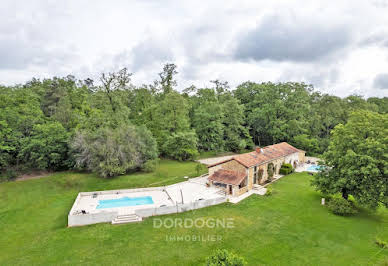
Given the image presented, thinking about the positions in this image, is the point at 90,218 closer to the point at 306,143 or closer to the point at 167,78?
the point at 167,78

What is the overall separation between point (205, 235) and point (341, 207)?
1099 centimetres

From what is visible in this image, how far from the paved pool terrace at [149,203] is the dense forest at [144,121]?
405 cm

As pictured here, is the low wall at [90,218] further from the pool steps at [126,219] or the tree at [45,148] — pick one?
the tree at [45,148]

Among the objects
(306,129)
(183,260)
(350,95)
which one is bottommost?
(183,260)

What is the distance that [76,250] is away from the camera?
1327cm

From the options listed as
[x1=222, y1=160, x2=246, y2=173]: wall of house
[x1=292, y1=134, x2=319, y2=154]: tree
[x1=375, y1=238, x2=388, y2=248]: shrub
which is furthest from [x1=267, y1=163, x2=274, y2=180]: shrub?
[x1=292, y1=134, x2=319, y2=154]: tree

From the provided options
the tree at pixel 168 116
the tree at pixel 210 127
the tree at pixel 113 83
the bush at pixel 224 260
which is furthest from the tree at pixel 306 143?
the bush at pixel 224 260

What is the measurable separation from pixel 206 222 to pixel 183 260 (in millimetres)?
4294

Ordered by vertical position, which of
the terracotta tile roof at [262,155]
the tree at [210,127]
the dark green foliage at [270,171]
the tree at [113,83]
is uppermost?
the tree at [113,83]

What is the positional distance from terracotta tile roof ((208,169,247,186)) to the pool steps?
8.72 meters

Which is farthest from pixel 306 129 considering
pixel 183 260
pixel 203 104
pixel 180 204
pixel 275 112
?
pixel 183 260

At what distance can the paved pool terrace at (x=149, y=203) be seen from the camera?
16.5 metres

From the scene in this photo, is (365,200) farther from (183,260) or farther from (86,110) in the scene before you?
(86,110)

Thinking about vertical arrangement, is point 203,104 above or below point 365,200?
above
